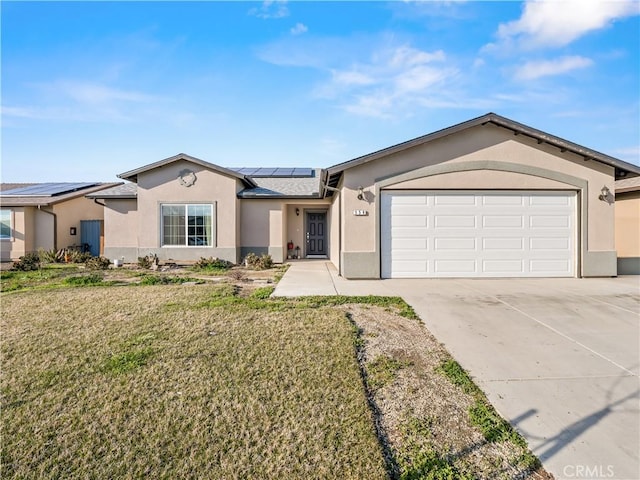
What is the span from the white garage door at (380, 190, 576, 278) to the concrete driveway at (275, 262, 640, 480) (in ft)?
3.90

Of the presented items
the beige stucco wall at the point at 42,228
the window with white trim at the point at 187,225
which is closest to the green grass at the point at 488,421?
the window with white trim at the point at 187,225

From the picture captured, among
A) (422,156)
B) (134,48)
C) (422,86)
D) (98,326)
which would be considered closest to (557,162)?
(422,156)

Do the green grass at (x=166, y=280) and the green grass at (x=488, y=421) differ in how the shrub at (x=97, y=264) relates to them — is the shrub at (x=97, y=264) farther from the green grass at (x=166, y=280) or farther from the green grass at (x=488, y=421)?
the green grass at (x=488, y=421)

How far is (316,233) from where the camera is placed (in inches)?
631

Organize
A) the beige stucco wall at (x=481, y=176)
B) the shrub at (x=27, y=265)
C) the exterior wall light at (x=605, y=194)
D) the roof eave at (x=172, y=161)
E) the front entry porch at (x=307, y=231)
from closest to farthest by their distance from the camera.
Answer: the beige stucco wall at (x=481, y=176) < the exterior wall light at (x=605, y=194) < the shrub at (x=27, y=265) < the roof eave at (x=172, y=161) < the front entry porch at (x=307, y=231)

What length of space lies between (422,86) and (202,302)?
1000 centimetres

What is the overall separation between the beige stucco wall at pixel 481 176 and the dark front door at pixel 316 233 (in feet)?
21.4

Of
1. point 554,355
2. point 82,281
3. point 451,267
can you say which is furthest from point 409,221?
point 82,281

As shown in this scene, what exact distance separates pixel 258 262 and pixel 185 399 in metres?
9.43

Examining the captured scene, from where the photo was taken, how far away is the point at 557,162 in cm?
961

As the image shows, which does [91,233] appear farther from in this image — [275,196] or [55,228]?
[275,196]

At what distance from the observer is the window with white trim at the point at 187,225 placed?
12.9m

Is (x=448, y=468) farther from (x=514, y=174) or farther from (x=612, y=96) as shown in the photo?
(x=612, y=96)

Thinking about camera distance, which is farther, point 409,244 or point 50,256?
point 50,256
